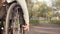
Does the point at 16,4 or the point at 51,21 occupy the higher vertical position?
the point at 16,4

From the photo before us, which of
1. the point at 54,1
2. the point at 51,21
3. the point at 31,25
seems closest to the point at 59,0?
the point at 54,1

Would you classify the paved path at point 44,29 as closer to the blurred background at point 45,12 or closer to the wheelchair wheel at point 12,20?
the blurred background at point 45,12

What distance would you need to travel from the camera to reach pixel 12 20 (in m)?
0.68

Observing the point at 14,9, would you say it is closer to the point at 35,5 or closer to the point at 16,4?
the point at 16,4

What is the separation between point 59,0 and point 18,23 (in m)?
0.33

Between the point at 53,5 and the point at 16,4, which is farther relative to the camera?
the point at 53,5

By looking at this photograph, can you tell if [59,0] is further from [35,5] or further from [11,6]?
[11,6]

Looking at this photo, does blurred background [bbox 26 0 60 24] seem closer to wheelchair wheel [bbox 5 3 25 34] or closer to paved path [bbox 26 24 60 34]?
paved path [bbox 26 24 60 34]

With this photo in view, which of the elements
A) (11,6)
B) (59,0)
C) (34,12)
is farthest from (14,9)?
(59,0)

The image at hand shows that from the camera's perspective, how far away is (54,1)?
2.74ft

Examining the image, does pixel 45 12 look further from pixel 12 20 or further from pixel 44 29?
pixel 12 20

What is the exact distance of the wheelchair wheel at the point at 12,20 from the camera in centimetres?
67

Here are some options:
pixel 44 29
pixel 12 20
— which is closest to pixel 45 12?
pixel 44 29

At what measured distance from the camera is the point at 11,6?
0.68 metres
